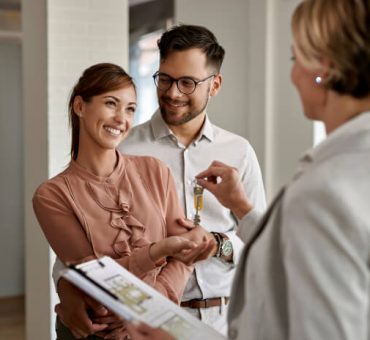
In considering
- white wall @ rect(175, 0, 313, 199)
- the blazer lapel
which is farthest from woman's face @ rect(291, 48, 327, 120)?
white wall @ rect(175, 0, 313, 199)

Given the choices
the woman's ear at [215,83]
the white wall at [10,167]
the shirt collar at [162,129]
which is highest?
the woman's ear at [215,83]

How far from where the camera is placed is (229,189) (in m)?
1.58

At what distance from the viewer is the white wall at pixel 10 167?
4738mm

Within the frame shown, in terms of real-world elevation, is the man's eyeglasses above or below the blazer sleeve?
above

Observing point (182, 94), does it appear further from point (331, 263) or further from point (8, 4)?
point (8, 4)

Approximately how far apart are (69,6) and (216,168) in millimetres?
2017

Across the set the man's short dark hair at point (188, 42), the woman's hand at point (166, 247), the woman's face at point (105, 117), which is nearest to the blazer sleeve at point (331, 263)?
the woman's hand at point (166, 247)

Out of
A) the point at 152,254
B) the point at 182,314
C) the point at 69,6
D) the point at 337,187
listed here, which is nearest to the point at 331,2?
the point at 337,187

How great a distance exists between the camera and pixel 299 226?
0.89 metres

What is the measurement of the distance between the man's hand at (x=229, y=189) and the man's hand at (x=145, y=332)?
0.53 m

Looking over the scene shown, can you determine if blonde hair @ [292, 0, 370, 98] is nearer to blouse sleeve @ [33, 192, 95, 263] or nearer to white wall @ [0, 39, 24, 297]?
blouse sleeve @ [33, 192, 95, 263]

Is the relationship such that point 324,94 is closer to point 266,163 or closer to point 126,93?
point 126,93

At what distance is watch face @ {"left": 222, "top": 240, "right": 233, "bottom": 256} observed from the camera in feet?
6.13

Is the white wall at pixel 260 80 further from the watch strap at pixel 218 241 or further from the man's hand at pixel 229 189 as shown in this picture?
the man's hand at pixel 229 189
